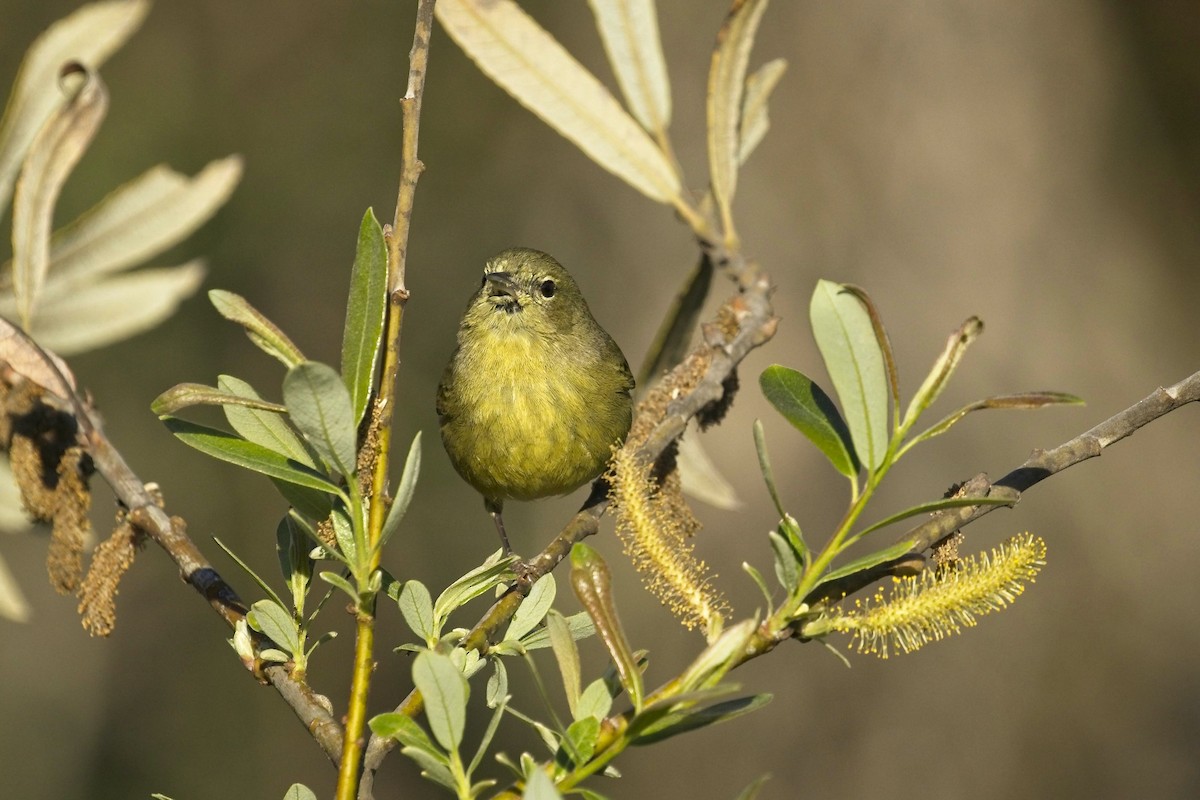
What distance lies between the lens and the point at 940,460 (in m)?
6.02

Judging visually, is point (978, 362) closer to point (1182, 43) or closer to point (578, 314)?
point (1182, 43)

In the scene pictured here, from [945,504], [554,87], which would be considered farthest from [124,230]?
[945,504]

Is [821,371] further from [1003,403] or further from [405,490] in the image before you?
[405,490]

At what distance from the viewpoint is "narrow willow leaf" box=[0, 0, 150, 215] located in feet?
5.59

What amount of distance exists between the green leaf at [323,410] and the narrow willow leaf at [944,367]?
21.8 inches

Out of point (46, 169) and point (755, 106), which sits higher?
point (46, 169)

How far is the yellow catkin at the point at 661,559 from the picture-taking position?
1205 mm

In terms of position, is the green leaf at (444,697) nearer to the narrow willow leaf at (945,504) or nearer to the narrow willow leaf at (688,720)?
the narrow willow leaf at (688,720)

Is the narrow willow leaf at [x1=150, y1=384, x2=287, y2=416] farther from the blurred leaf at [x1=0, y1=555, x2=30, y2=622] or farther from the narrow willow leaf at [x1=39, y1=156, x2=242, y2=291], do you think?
the blurred leaf at [x1=0, y1=555, x2=30, y2=622]

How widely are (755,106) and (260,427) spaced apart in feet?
2.57

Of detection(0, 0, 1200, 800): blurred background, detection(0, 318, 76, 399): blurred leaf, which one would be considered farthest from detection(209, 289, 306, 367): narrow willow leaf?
detection(0, 0, 1200, 800): blurred background

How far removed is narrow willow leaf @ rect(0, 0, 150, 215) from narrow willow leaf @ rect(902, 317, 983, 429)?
1249 mm

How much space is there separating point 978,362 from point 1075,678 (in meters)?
1.71

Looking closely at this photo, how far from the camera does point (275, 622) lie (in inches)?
51.6
